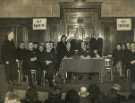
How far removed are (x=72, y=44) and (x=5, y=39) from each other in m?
2.36

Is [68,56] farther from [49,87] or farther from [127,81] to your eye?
[127,81]

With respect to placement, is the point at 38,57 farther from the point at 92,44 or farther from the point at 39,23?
the point at 92,44

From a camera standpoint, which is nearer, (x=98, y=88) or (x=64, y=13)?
(x=98, y=88)

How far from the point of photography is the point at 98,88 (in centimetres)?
1155

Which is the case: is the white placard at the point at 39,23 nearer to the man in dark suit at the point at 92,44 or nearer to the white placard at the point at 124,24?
the man in dark suit at the point at 92,44

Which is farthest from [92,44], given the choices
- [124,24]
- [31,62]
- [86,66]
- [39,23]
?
[31,62]

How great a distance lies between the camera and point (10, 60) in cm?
1275

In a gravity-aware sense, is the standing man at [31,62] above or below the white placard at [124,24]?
below

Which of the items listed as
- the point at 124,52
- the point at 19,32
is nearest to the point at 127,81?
the point at 124,52

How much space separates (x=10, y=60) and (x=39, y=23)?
1662 millimetres

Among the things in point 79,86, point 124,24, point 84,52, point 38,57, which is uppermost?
point 124,24

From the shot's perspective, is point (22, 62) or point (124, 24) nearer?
point (22, 62)

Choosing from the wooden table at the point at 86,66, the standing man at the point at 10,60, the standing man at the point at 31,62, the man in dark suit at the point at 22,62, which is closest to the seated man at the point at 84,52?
the wooden table at the point at 86,66

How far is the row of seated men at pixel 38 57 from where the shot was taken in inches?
495
